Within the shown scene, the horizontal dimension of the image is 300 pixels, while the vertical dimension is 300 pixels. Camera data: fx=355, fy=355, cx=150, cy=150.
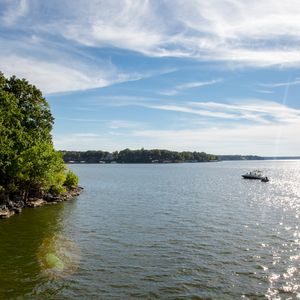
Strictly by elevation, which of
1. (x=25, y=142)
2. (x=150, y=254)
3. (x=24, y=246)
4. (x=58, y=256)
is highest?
(x=25, y=142)

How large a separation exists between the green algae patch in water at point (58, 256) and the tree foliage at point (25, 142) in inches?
675

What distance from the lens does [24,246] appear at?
32281 mm

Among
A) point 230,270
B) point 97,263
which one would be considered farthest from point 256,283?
point 97,263

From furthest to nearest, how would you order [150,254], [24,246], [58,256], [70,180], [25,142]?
[70,180] < [25,142] < [24,246] < [150,254] < [58,256]

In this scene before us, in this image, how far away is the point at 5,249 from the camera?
3103 centimetres

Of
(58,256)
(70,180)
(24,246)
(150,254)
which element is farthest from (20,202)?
(150,254)

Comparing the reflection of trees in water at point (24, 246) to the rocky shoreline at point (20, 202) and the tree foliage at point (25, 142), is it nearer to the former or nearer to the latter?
the rocky shoreline at point (20, 202)

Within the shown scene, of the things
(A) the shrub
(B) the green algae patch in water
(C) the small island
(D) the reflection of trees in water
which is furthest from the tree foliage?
(B) the green algae patch in water

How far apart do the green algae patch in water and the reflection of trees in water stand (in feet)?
1.64

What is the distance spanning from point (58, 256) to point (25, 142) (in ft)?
90.4

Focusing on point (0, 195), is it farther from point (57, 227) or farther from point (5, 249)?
point (5, 249)

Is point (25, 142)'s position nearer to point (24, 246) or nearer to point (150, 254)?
point (24, 246)

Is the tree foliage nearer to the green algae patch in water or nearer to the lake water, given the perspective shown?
the lake water

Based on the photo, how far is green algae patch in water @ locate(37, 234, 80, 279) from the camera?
25.7 meters
